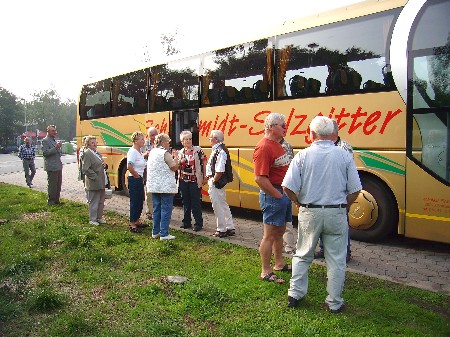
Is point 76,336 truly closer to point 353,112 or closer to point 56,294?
point 56,294

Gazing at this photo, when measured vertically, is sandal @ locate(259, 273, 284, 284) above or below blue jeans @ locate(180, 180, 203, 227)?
below

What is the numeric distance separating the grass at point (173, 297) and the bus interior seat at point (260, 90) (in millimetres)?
3046

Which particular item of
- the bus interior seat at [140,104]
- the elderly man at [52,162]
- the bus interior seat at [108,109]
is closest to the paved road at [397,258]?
the elderly man at [52,162]

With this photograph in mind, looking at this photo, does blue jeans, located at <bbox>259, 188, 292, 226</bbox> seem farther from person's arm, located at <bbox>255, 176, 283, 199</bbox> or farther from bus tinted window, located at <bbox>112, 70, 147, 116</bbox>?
bus tinted window, located at <bbox>112, 70, 147, 116</bbox>

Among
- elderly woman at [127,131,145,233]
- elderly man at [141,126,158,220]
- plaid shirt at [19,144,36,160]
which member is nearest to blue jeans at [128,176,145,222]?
elderly woman at [127,131,145,233]

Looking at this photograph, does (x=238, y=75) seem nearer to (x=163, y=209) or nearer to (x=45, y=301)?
(x=163, y=209)

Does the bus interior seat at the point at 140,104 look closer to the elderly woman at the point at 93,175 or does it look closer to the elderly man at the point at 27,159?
the elderly woman at the point at 93,175

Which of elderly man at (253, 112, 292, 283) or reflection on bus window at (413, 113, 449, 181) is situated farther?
reflection on bus window at (413, 113, 449, 181)

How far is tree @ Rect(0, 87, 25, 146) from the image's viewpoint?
2667 inches

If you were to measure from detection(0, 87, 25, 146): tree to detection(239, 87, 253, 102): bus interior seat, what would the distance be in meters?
68.5

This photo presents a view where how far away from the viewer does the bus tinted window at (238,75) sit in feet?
26.5

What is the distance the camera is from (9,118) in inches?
2724

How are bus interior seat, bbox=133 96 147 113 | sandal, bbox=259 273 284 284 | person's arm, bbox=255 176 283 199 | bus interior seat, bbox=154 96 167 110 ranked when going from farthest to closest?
bus interior seat, bbox=133 96 147 113, bus interior seat, bbox=154 96 167 110, sandal, bbox=259 273 284 284, person's arm, bbox=255 176 283 199

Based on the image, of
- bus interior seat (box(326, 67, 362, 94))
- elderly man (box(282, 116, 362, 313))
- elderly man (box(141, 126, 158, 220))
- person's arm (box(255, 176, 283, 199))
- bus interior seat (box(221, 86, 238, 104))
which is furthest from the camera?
bus interior seat (box(221, 86, 238, 104))
